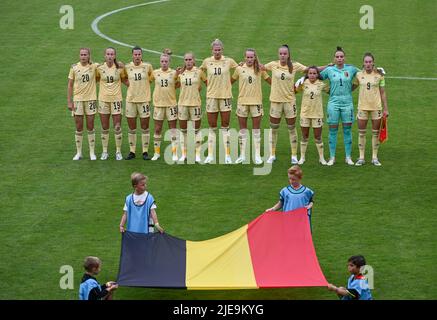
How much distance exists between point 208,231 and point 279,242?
299cm

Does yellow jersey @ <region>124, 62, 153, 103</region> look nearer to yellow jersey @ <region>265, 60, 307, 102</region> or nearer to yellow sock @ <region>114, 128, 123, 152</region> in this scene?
yellow sock @ <region>114, 128, 123, 152</region>

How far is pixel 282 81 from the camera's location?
24859 mm

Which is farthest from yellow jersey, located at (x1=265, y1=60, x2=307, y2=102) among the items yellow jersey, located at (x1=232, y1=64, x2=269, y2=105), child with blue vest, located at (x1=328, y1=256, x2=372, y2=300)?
child with blue vest, located at (x1=328, y1=256, x2=372, y2=300)

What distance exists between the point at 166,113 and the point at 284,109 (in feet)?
8.65

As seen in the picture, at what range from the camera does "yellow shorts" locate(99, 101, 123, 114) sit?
25203 mm

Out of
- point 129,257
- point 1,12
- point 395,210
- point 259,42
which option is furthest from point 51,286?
point 1,12

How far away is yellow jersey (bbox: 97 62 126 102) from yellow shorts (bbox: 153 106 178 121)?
35.8 inches

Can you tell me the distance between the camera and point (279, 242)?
1825cm

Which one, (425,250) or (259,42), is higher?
(259,42)

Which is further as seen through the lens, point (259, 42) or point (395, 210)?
point (259, 42)

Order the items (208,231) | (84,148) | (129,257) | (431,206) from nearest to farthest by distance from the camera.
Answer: (129,257) < (208,231) < (431,206) < (84,148)

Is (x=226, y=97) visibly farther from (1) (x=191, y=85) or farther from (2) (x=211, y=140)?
(2) (x=211, y=140)

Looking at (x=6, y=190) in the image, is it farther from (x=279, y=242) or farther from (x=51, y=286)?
(x=279, y=242)

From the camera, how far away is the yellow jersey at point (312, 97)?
2469 cm
